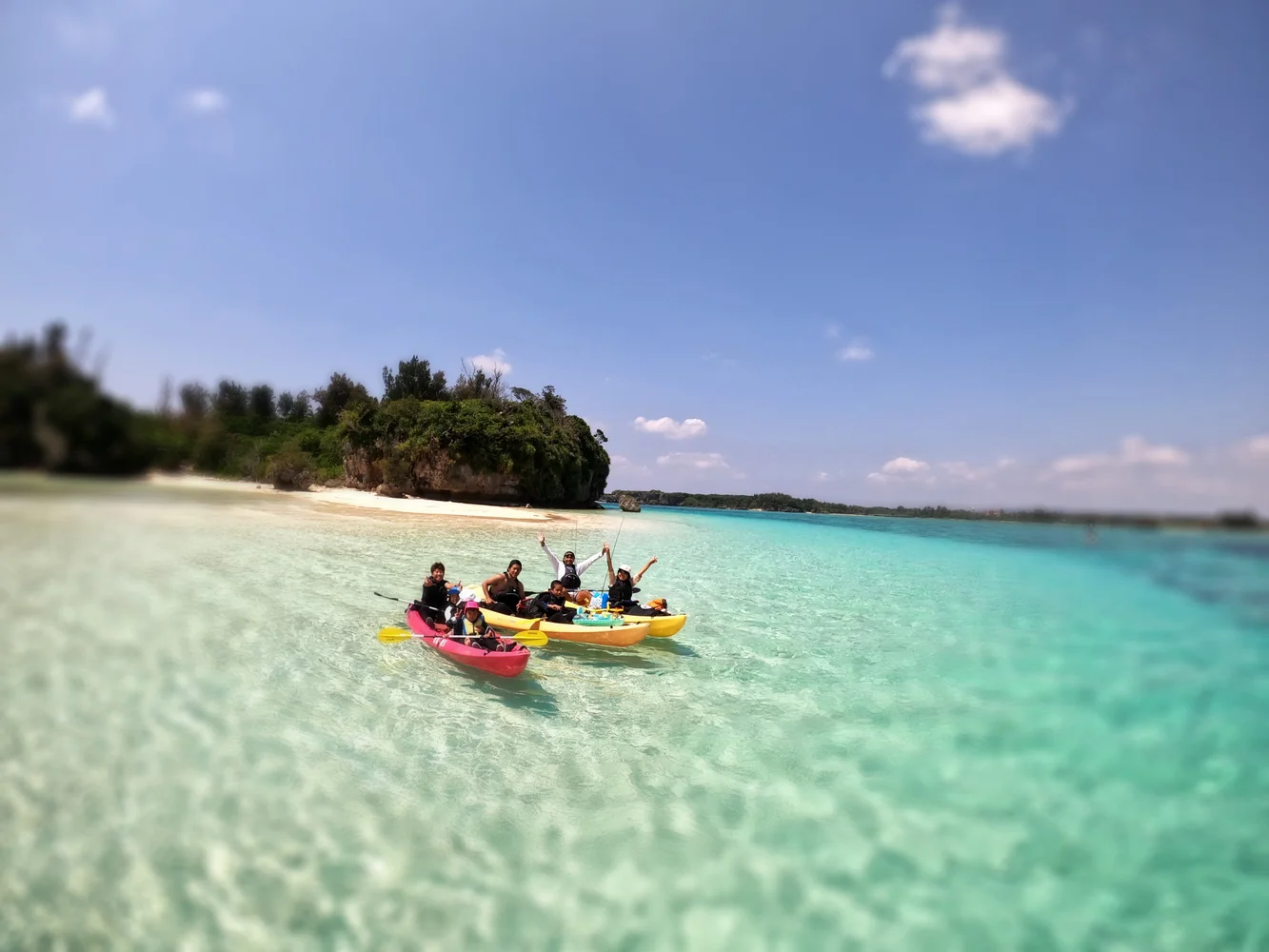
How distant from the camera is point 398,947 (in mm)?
3699

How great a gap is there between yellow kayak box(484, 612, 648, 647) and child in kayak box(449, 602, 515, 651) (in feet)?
3.74

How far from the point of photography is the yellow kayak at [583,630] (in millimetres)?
10031

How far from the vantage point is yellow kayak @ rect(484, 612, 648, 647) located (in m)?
10.0

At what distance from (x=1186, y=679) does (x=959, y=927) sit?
11050mm

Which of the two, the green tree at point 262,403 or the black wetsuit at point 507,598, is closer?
the green tree at point 262,403

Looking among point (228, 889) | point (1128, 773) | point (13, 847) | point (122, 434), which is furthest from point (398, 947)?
point (1128, 773)

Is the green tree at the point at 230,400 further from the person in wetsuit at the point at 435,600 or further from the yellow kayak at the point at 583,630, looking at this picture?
the yellow kayak at the point at 583,630

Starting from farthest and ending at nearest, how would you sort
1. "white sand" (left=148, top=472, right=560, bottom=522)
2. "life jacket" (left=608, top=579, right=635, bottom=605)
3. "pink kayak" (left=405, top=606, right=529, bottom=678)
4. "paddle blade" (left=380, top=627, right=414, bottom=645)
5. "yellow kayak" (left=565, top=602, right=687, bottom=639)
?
"white sand" (left=148, top=472, right=560, bottom=522) < "life jacket" (left=608, top=579, right=635, bottom=605) < "yellow kayak" (left=565, top=602, right=687, bottom=639) < "paddle blade" (left=380, top=627, right=414, bottom=645) < "pink kayak" (left=405, top=606, right=529, bottom=678)

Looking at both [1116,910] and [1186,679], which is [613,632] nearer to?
[1116,910]

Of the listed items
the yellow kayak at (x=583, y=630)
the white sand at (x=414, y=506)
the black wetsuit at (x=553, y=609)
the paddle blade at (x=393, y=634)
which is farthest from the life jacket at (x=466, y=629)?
the white sand at (x=414, y=506)

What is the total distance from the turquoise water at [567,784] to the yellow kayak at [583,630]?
0.31 meters

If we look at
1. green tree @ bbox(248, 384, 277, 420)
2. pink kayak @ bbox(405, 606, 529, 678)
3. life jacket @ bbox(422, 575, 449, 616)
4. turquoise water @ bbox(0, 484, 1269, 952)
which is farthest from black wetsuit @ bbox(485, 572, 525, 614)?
green tree @ bbox(248, 384, 277, 420)

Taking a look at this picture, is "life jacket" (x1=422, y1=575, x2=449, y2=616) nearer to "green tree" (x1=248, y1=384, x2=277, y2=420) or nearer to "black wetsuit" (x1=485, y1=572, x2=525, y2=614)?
"black wetsuit" (x1=485, y1=572, x2=525, y2=614)

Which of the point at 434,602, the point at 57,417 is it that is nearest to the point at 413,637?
the point at 434,602
